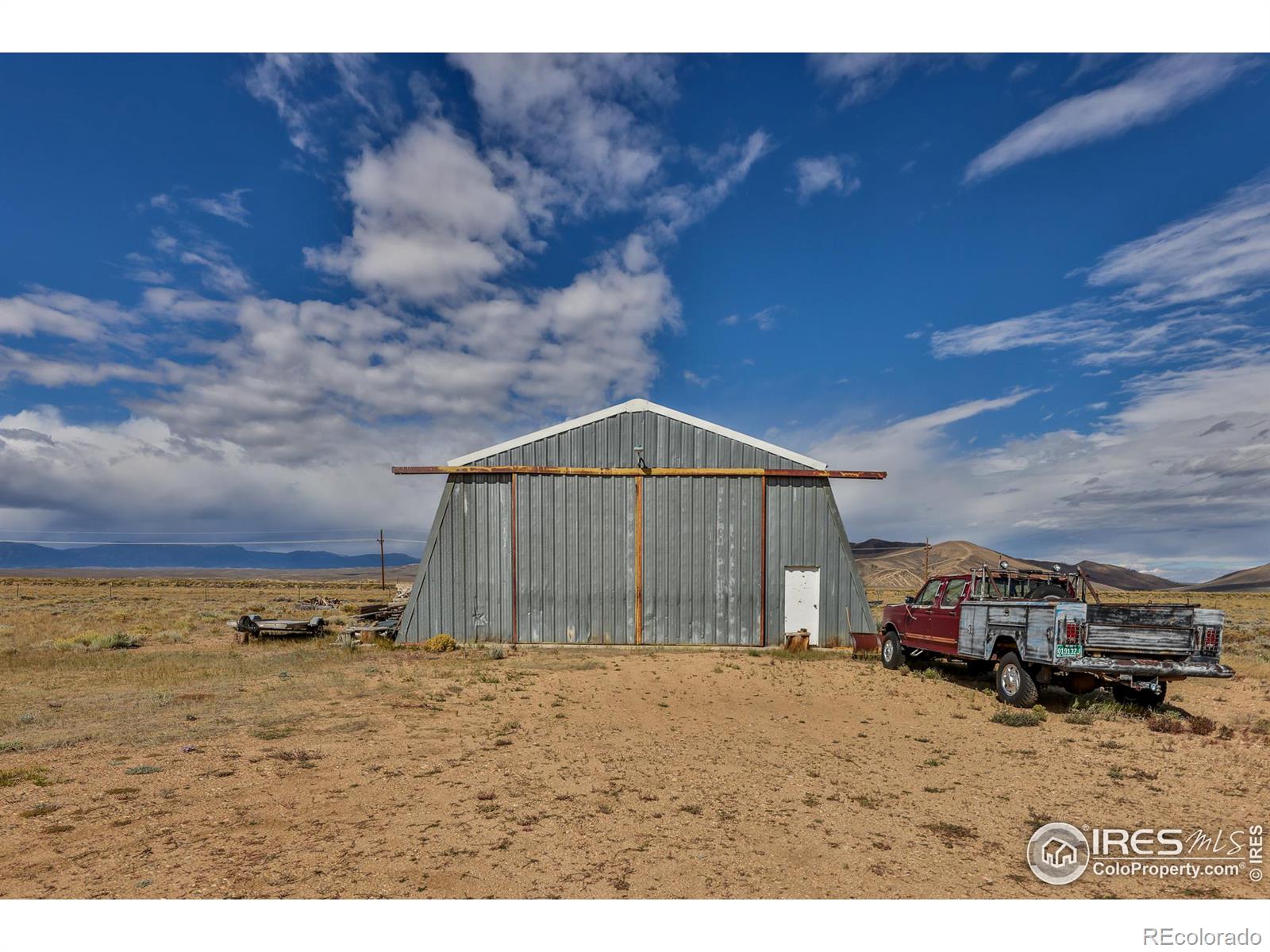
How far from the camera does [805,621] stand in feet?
61.5

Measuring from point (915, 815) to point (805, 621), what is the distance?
516 inches

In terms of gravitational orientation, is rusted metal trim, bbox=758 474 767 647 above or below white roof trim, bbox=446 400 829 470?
below

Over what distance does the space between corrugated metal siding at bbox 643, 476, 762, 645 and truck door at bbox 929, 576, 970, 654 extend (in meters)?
6.24

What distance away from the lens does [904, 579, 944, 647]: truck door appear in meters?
13.4

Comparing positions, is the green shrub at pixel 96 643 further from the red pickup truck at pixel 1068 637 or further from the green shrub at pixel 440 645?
the red pickup truck at pixel 1068 637

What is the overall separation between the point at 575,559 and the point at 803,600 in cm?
697

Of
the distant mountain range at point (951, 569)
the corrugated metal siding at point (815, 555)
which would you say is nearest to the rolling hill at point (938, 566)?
the distant mountain range at point (951, 569)

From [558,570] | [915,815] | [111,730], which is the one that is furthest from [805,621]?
[111,730]

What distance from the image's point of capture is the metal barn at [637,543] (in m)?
18.7

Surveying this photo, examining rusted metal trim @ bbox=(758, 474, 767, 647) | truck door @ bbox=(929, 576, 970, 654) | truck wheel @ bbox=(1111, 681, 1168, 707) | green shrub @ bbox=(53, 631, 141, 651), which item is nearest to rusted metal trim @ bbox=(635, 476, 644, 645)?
rusted metal trim @ bbox=(758, 474, 767, 647)

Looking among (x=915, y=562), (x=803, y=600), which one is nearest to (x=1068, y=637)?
(x=803, y=600)

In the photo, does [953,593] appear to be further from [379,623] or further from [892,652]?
[379,623]

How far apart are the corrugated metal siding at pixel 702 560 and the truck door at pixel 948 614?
6241mm

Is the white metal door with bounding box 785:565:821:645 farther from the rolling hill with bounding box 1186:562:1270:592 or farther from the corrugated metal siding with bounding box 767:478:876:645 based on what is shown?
the rolling hill with bounding box 1186:562:1270:592
